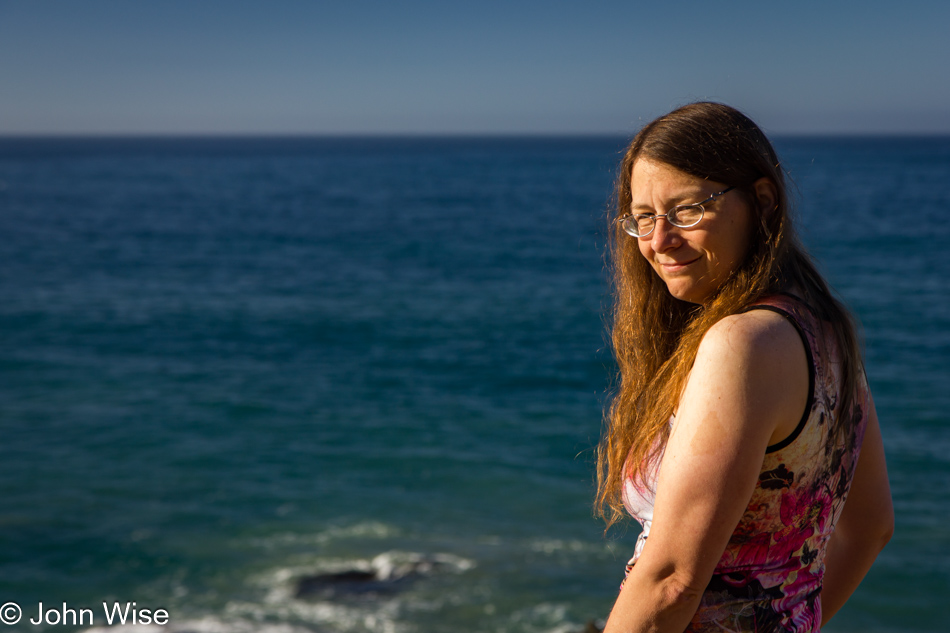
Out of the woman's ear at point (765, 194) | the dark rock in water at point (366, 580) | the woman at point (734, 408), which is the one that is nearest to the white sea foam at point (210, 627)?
the dark rock in water at point (366, 580)

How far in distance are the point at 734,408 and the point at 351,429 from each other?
1106 centimetres

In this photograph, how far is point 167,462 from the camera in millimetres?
10883

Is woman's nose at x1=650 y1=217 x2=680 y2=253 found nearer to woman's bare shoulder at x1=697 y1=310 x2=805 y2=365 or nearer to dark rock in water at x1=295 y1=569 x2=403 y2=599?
woman's bare shoulder at x1=697 y1=310 x2=805 y2=365

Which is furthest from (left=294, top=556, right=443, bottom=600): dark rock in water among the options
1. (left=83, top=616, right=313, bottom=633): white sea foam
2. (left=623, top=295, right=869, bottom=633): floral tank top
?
(left=623, top=295, right=869, bottom=633): floral tank top

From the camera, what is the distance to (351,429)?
12008 millimetres

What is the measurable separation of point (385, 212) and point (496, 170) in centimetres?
4442

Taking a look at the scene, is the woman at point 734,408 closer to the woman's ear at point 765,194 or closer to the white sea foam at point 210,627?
the woman's ear at point 765,194

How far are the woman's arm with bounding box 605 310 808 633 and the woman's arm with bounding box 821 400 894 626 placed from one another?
23.5 inches

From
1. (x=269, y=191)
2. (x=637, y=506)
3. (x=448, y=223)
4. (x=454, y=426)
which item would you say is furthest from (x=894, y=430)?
(x=269, y=191)

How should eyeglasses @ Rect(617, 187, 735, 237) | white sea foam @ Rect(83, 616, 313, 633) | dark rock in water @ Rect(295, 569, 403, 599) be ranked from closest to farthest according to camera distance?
eyeglasses @ Rect(617, 187, 735, 237) < white sea foam @ Rect(83, 616, 313, 633) < dark rock in water @ Rect(295, 569, 403, 599)

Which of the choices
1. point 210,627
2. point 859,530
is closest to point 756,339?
point 859,530

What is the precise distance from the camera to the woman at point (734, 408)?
53.4 inches

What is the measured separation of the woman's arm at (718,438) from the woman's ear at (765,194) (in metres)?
0.32

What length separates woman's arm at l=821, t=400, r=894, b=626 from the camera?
1.85 meters
